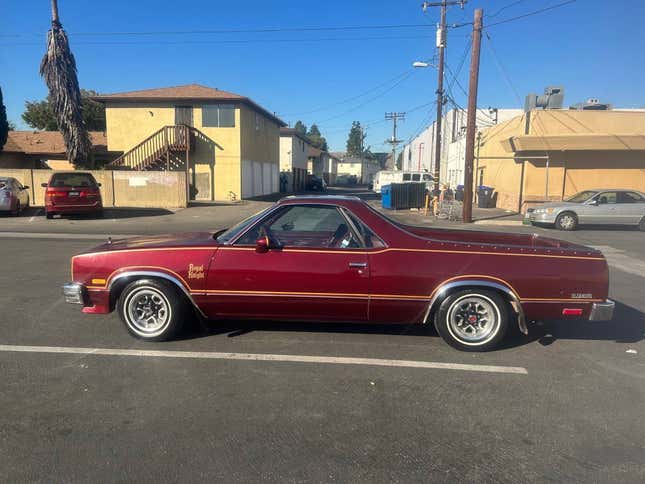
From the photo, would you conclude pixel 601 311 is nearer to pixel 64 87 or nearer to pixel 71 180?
pixel 71 180

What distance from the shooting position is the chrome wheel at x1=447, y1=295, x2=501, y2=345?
14.4ft

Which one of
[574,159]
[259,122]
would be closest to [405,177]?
[259,122]

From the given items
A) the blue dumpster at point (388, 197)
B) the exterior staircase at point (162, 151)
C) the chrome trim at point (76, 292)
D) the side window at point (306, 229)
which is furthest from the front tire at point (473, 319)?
the exterior staircase at point (162, 151)

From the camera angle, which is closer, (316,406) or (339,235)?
(316,406)

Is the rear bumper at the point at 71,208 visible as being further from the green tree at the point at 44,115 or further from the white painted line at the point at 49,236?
the green tree at the point at 44,115

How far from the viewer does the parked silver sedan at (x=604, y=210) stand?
1548 cm

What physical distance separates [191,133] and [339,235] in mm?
25396

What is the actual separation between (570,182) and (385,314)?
20.0 meters

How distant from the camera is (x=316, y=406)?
3.43m

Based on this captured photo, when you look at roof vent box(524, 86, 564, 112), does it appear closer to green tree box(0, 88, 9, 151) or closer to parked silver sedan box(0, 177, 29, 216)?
parked silver sedan box(0, 177, 29, 216)

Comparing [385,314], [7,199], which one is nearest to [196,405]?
[385,314]

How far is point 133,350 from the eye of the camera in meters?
4.45

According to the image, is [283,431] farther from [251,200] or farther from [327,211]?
[251,200]

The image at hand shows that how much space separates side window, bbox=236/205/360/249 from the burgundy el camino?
22 millimetres
